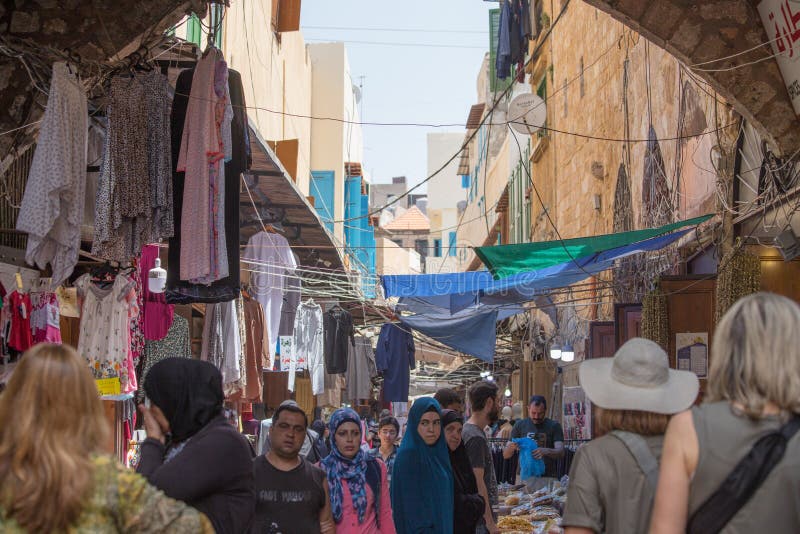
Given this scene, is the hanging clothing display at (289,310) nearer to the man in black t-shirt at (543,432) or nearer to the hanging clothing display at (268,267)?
the hanging clothing display at (268,267)

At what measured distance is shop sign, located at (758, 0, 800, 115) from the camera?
23.6 feet

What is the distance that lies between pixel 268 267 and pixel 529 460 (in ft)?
12.3

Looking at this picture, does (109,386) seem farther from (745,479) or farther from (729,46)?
(745,479)

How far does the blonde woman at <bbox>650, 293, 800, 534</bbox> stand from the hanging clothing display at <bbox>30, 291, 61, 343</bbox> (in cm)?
522

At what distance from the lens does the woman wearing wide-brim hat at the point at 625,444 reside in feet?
11.1

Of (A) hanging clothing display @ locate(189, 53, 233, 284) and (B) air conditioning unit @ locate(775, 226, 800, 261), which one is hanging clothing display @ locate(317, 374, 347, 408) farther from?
(B) air conditioning unit @ locate(775, 226, 800, 261)

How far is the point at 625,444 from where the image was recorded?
11.3 ft

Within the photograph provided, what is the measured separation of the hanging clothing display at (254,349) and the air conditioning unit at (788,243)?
5.80 metres

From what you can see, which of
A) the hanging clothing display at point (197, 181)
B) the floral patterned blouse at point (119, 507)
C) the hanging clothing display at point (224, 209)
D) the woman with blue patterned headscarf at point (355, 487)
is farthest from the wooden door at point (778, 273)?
the floral patterned blouse at point (119, 507)

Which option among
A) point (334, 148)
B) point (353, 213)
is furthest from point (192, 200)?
point (353, 213)

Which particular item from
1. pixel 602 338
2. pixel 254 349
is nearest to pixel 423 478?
pixel 254 349

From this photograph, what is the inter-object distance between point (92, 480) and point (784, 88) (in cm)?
639

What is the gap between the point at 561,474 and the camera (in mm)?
10328

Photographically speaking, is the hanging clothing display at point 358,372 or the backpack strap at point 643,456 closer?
the backpack strap at point 643,456
